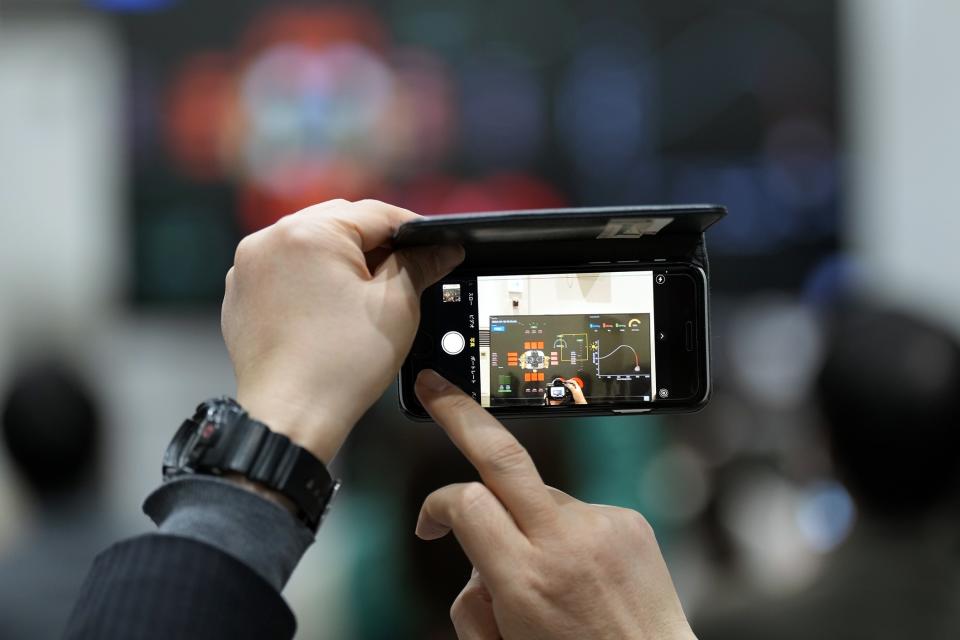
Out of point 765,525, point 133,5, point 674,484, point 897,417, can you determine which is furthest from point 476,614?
point 133,5

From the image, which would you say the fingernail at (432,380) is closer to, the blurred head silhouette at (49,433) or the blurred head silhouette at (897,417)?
the blurred head silhouette at (897,417)

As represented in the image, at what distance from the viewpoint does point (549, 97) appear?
326 centimetres

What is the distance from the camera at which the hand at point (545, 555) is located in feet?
2.42

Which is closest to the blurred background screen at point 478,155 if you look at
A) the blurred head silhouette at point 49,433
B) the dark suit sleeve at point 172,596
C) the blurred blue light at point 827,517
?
the blurred head silhouette at point 49,433

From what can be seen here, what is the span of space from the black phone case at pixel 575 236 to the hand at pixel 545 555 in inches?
5.2

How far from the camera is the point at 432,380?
819mm

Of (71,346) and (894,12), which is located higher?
(894,12)

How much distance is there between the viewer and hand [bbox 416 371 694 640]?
738mm

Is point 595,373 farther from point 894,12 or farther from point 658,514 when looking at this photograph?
point 894,12

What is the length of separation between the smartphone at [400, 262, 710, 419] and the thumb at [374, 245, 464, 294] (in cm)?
6

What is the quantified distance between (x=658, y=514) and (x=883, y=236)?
1336 millimetres

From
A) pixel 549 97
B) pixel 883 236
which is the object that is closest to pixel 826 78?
pixel 883 236

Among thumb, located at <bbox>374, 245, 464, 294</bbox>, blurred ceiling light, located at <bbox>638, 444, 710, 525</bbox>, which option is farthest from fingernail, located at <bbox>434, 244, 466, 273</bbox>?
blurred ceiling light, located at <bbox>638, 444, 710, 525</bbox>

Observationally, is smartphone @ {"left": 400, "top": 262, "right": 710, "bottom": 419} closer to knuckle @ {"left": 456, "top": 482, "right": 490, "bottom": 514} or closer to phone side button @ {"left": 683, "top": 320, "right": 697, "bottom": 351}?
phone side button @ {"left": 683, "top": 320, "right": 697, "bottom": 351}
